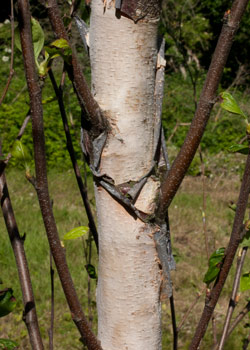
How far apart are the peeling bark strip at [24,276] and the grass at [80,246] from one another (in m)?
1.22

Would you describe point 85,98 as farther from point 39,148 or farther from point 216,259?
point 216,259

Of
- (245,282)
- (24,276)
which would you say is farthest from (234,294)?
(24,276)

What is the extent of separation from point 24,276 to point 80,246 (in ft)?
11.1

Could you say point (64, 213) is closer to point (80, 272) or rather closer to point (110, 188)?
point (80, 272)

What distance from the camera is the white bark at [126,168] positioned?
0.82 m

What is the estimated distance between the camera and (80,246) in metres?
4.28

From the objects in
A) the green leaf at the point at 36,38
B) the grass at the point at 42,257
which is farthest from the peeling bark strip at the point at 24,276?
the grass at the point at 42,257

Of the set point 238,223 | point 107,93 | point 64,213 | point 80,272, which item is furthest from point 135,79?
point 64,213

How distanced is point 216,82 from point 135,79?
0.47ft

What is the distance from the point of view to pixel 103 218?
861 millimetres

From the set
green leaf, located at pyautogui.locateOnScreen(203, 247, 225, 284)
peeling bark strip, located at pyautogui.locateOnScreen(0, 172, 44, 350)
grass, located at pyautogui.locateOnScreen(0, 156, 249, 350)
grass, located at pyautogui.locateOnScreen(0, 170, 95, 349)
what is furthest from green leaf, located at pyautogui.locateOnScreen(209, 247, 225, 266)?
grass, located at pyautogui.locateOnScreen(0, 170, 95, 349)

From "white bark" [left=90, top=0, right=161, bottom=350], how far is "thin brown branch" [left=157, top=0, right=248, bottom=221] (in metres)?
0.04

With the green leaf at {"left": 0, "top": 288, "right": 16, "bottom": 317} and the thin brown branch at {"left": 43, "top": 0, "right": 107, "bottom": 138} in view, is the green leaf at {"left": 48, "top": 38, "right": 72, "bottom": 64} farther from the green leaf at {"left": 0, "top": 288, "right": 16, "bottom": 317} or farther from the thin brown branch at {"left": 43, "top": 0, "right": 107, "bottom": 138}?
the green leaf at {"left": 0, "top": 288, "right": 16, "bottom": 317}

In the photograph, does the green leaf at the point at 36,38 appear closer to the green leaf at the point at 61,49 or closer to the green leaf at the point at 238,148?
the green leaf at the point at 61,49
